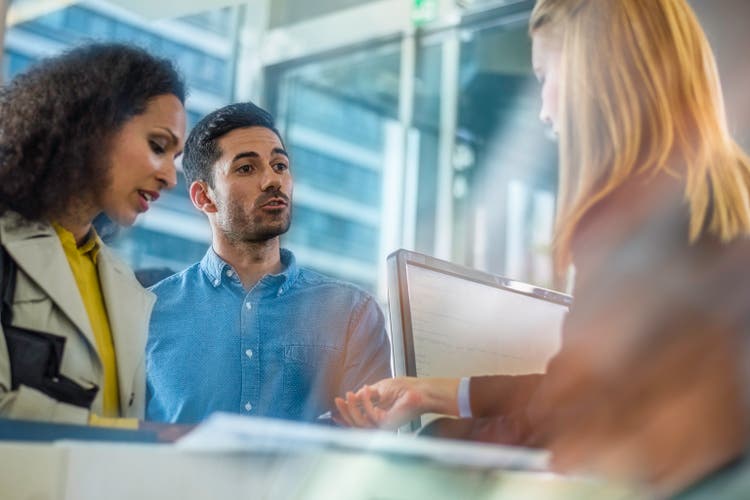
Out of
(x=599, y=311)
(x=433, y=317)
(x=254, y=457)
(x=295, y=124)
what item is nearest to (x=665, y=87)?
(x=599, y=311)

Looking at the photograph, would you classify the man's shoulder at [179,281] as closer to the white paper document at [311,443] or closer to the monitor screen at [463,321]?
the monitor screen at [463,321]

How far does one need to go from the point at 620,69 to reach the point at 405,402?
0.49 m

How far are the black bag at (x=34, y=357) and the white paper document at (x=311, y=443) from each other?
0.39 meters

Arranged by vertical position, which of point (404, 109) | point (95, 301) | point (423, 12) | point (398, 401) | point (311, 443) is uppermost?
point (423, 12)

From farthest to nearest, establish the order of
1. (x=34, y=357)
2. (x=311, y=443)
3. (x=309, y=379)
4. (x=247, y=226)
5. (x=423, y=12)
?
1. (x=423, y=12)
2. (x=247, y=226)
3. (x=309, y=379)
4. (x=34, y=357)
5. (x=311, y=443)

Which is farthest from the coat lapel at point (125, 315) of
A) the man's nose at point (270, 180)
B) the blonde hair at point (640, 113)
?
the blonde hair at point (640, 113)

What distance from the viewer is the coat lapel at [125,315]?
1.18 m

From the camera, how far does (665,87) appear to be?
104 cm

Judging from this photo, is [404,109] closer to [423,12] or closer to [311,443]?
[423,12]

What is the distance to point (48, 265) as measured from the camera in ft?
3.64

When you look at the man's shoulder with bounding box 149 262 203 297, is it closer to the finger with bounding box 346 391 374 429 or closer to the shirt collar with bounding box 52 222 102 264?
the shirt collar with bounding box 52 222 102 264

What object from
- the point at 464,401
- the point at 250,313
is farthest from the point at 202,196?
the point at 464,401

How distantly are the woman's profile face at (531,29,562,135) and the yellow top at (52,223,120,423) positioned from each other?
638 mm

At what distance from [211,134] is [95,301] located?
0.56 meters
